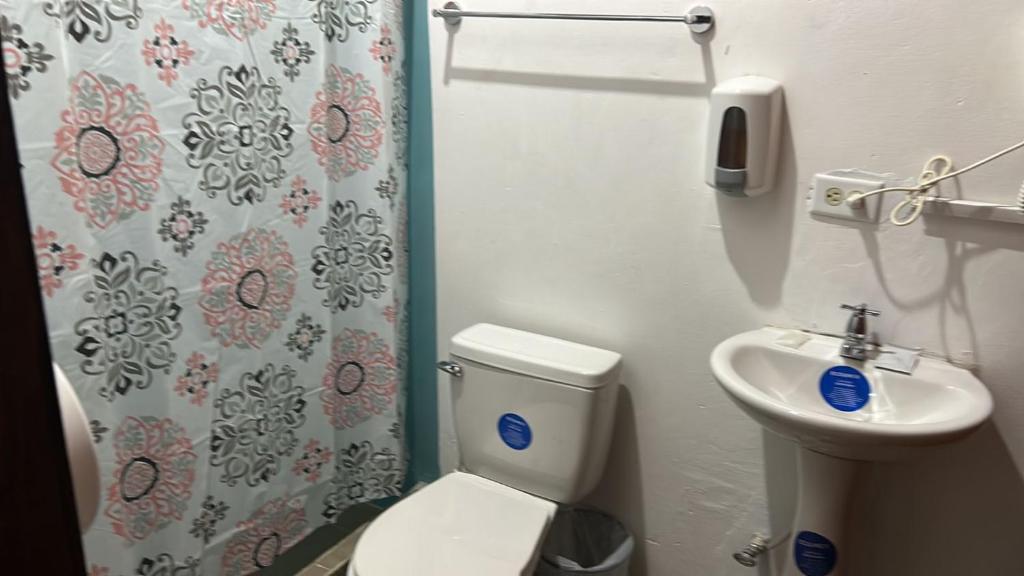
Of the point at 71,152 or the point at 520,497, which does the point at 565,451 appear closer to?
the point at 520,497

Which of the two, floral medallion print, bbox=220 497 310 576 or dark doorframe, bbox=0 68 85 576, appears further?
floral medallion print, bbox=220 497 310 576

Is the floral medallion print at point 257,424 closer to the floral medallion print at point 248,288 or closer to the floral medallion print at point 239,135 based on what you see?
the floral medallion print at point 248,288

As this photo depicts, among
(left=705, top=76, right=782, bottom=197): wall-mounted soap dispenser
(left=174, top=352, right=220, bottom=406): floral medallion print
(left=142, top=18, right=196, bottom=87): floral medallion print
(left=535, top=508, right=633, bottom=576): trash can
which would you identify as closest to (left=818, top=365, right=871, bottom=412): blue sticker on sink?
(left=705, top=76, right=782, bottom=197): wall-mounted soap dispenser

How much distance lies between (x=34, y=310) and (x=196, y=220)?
42.3 inches

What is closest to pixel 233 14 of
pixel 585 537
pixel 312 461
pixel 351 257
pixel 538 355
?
pixel 351 257

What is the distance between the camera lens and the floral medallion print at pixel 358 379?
1881 mm

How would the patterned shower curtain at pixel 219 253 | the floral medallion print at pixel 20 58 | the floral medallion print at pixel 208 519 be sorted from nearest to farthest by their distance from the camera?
1. the floral medallion print at pixel 20 58
2. the patterned shower curtain at pixel 219 253
3. the floral medallion print at pixel 208 519

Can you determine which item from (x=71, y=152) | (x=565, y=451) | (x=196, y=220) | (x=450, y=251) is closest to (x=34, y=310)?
(x=71, y=152)

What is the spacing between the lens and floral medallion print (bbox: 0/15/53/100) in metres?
1.13

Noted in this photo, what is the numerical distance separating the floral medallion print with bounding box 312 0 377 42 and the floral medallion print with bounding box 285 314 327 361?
67cm

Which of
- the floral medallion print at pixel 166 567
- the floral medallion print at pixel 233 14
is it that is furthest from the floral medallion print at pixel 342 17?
the floral medallion print at pixel 166 567

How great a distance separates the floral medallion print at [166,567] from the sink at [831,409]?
3.89ft

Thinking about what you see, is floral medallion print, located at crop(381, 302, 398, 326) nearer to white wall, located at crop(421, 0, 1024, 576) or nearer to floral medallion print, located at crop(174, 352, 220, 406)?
white wall, located at crop(421, 0, 1024, 576)

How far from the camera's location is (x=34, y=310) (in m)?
0.44
